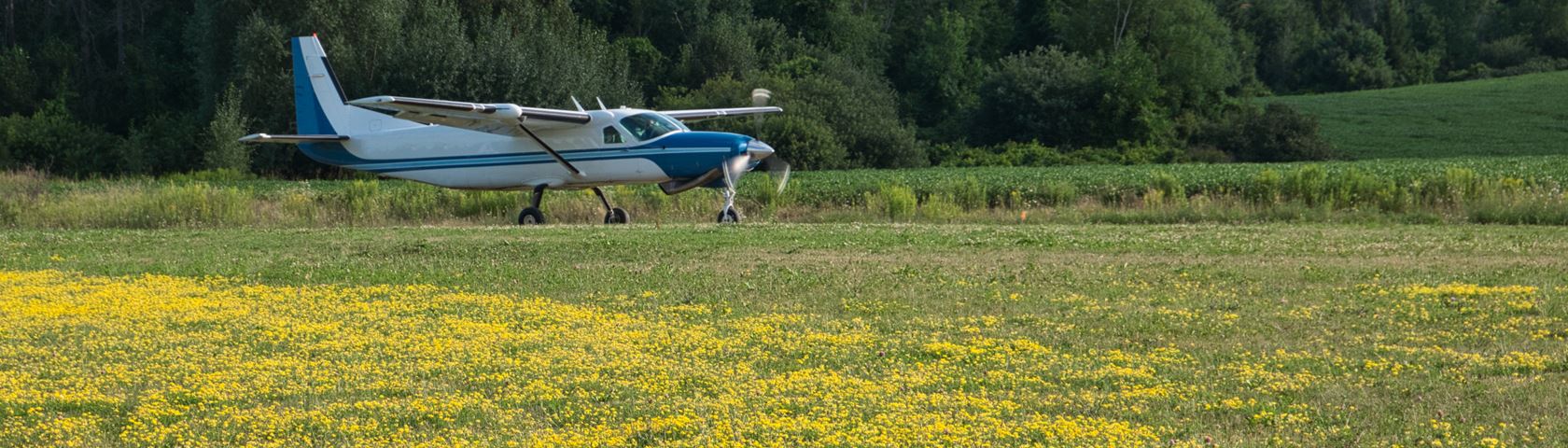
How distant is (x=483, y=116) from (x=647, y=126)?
8.92 feet

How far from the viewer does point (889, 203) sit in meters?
27.9

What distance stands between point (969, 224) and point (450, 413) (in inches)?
645

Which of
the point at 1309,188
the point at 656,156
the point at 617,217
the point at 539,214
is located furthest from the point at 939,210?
the point at 539,214

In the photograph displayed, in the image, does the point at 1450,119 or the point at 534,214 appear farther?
the point at 1450,119

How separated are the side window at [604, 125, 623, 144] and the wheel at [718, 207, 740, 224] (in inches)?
87.0

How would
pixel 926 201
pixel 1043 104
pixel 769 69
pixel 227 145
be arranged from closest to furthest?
pixel 926 201, pixel 227 145, pixel 1043 104, pixel 769 69

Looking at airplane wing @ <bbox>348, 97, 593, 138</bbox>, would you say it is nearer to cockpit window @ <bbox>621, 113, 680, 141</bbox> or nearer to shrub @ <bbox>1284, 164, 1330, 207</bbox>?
cockpit window @ <bbox>621, 113, 680, 141</bbox>

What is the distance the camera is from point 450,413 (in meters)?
8.23

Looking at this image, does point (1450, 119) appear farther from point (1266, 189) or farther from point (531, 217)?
point (531, 217)

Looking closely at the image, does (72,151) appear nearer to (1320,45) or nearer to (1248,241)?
(1248,241)

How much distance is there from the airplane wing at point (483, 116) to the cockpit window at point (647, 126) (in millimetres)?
700

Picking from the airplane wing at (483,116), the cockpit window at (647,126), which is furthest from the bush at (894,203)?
the airplane wing at (483,116)

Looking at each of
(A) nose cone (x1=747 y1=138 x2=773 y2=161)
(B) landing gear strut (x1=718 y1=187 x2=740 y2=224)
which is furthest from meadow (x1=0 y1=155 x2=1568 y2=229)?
(A) nose cone (x1=747 y1=138 x2=773 y2=161)

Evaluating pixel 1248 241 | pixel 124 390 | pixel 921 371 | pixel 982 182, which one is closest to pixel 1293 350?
pixel 921 371
